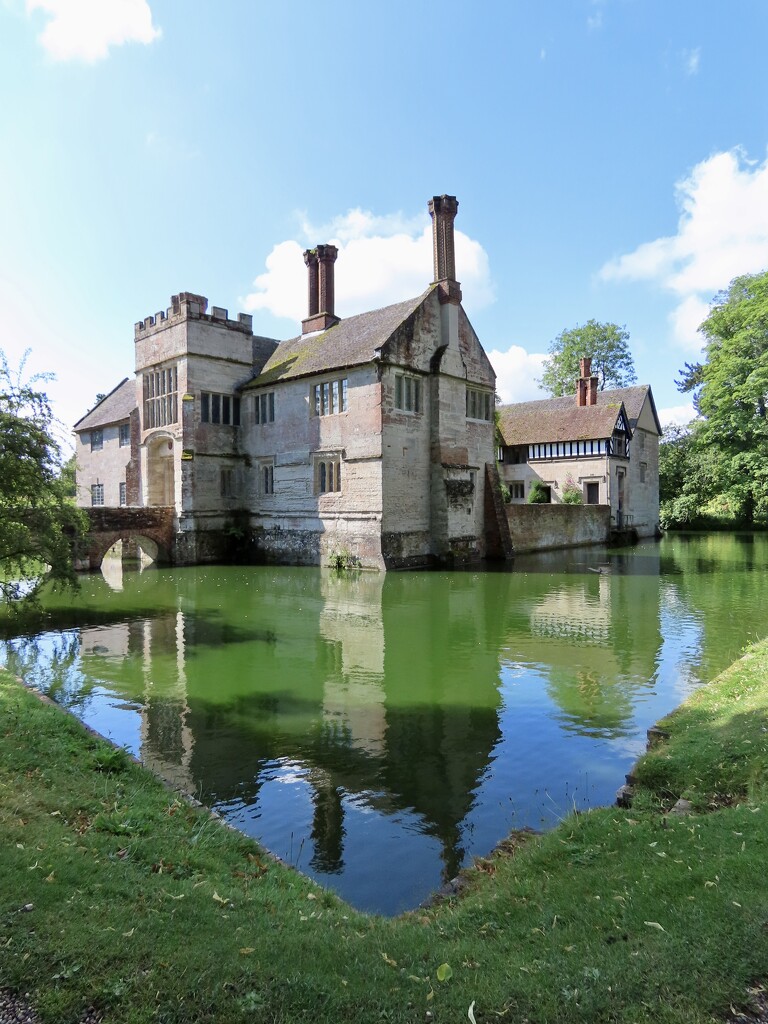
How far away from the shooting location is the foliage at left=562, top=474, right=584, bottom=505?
4612cm

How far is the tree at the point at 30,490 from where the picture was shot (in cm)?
1385

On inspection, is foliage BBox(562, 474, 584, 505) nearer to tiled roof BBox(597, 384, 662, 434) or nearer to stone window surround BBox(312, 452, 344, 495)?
tiled roof BBox(597, 384, 662, 434)

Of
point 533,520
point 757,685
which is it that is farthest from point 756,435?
point 757,685

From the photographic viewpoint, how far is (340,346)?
30.8 m

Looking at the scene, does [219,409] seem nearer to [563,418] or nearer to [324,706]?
[324,706]

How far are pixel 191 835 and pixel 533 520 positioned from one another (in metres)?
32.3

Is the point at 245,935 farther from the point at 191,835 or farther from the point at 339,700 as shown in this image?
the point at 339,700

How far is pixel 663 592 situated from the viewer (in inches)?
848

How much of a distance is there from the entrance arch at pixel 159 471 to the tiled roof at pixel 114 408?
4.95 m

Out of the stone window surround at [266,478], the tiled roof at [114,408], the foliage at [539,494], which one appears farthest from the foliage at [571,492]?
the tiled roof at [114,408]

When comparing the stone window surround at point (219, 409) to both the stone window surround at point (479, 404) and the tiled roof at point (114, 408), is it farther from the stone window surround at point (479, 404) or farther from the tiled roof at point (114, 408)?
the stone window surround at point (479, 404)

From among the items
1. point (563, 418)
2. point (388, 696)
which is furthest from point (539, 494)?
point (388, 696)

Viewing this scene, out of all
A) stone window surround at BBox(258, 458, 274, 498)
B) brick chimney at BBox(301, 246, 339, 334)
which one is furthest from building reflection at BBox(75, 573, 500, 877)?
brick chimney at BBox(301, 246, 339, 334)

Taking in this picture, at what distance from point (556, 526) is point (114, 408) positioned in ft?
90.7
